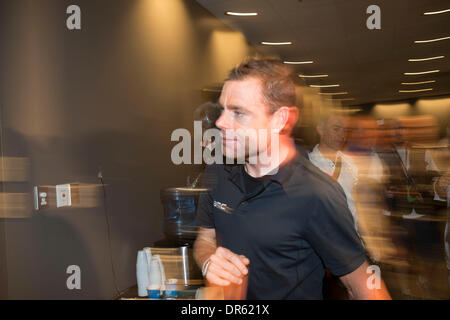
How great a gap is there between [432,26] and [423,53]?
114cm

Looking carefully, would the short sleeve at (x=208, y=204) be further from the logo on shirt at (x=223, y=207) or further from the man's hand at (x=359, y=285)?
the man's hand at (x=359, y=285)

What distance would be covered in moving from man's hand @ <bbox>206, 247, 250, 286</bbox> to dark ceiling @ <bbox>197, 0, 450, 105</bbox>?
259cm

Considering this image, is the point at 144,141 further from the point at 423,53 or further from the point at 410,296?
the point at 423,53

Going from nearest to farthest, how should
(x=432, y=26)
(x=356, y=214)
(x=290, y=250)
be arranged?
(x=290, y=250), (x=356, y=214), (x=432, y=26)

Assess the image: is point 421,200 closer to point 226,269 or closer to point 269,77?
point 269,77

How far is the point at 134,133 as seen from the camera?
2078 mm

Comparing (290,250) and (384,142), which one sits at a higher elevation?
(384,142)

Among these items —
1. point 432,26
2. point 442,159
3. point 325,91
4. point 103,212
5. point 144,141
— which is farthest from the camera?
point 325,91

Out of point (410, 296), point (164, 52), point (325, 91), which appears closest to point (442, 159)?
point (410, 296)

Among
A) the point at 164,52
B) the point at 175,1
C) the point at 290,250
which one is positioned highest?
the point at 175,1

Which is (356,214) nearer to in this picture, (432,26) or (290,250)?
(290,250)

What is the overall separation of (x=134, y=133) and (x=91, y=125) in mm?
388
